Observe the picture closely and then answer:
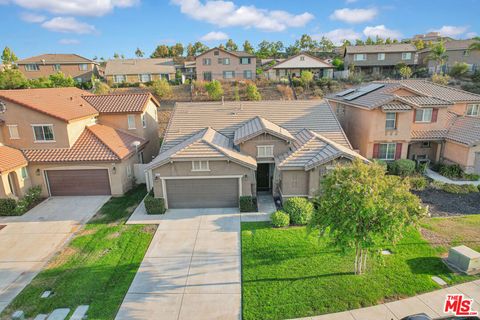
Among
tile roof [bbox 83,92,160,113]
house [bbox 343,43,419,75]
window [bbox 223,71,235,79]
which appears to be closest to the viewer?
tile roof [bbox 83,92,160,113]

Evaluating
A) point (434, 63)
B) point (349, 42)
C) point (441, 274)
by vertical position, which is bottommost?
point (441, 274)

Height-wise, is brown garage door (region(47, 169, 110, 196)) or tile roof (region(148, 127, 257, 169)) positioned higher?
tile roof (region(148, 127, 257, 169))

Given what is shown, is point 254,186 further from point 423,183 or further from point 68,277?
point 423,183

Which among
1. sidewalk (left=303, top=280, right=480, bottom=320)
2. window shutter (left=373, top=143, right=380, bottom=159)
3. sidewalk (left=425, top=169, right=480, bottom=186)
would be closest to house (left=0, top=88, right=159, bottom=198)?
sidewalk (left=303, top=280, right=480, bottom=320)

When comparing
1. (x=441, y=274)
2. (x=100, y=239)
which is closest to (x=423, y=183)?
(x=441, y=274)

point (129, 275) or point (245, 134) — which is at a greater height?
point (245, 134)

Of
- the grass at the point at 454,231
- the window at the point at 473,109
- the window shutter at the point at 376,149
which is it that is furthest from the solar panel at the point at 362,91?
the grass at the point at 454,231

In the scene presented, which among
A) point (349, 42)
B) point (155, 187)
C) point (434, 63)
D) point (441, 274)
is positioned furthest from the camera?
point (349, 42)

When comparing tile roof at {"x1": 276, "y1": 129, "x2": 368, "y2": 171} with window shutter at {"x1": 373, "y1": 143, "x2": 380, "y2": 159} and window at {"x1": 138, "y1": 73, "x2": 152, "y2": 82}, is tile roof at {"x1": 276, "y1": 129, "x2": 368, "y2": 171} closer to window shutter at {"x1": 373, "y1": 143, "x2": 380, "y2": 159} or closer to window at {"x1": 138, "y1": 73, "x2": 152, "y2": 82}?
window shutter at {"x1": 373, "y1": 143, "x2": 380, "y2": 159}
